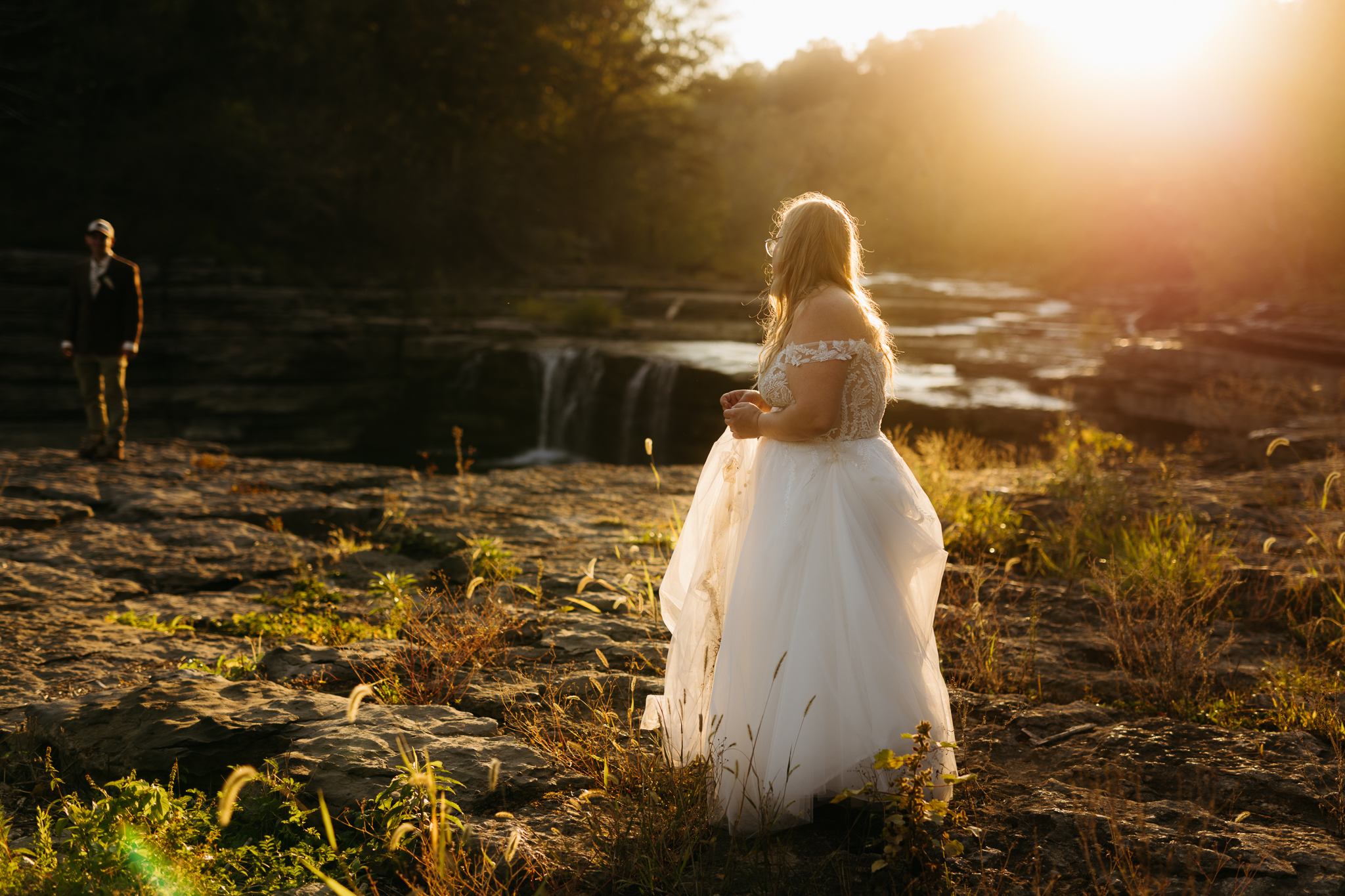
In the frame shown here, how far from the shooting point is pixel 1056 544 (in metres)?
5.28

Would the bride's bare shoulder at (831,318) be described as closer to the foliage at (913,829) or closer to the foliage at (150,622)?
the foliage at (913,829)

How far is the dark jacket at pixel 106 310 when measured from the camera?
25.4ft

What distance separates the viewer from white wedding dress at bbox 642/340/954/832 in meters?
2.36

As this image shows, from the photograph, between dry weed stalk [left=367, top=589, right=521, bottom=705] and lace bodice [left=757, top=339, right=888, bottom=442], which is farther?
dry weed stalk [left=367, top=589, right=521, bottom=705]

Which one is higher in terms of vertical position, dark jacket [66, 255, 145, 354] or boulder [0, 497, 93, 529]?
dark jacket [66, 255, 145, 354]

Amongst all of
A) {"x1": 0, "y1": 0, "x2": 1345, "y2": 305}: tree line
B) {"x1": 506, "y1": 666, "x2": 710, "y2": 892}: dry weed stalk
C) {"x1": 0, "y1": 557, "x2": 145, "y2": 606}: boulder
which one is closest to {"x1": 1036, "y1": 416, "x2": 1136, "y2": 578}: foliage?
{"x1": 506, "y1": 666, "x2": 710, "y2": 892}: dry weed stalk

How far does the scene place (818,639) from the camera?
2.37m

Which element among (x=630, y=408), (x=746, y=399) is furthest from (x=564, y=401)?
(x=746, y=399)

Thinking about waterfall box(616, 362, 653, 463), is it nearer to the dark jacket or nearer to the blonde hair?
the dark jacket

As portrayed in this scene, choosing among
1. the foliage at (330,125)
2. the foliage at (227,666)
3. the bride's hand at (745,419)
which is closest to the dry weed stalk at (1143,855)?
the bride's hand at (745,419)

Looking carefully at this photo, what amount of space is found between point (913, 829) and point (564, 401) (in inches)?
607

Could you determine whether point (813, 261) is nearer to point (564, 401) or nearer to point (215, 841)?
point (215, 841)

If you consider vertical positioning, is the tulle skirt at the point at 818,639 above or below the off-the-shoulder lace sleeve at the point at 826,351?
below

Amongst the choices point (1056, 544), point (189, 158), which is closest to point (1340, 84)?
point (1056, 544)
